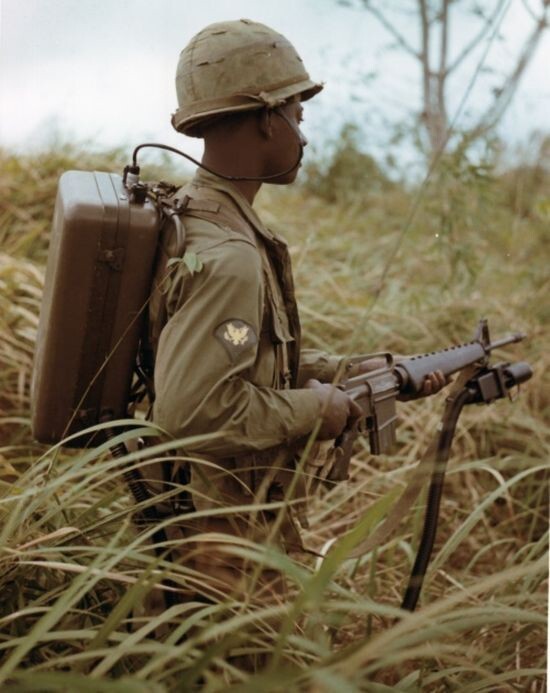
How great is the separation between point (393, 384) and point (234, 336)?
59cm

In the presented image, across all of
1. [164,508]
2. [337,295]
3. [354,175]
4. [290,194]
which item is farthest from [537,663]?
[354,175]

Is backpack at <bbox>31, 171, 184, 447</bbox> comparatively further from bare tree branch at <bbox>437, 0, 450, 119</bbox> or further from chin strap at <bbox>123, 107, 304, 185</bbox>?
bare tree branch at <bbox>437, 0, 450, 119</bbox>

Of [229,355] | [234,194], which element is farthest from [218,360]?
[234,194]

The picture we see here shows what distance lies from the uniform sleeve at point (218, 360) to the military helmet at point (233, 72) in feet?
1.14

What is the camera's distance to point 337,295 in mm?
4801

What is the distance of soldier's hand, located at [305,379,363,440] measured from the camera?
2.12 meters

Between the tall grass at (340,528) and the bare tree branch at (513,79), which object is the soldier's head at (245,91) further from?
the bare tree branch at (513,79)

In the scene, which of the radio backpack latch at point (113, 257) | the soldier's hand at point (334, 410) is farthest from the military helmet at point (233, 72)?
the soldier's hand at point (334, 410)

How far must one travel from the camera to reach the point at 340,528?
3.75 m

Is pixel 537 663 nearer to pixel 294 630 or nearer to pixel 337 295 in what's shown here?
pixel 294 630

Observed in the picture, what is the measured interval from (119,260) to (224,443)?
46 cm

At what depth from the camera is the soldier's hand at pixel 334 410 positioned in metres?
2.12

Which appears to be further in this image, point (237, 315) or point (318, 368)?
point (318, 368)

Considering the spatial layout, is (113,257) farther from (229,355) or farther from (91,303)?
(229,355)
